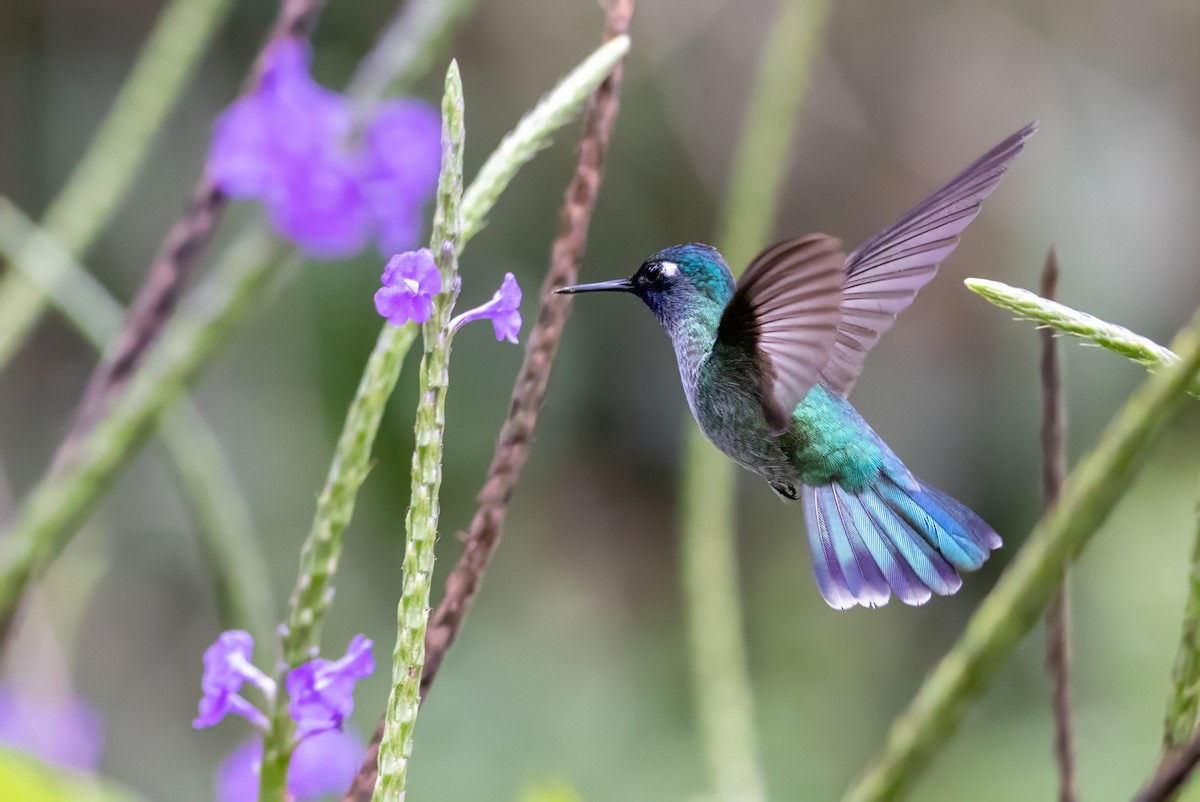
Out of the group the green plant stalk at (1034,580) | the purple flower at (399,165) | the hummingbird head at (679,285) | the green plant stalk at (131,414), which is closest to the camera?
the green plant stalk at (1034,580)

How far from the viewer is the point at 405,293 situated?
60 cm

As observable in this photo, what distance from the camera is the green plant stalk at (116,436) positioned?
2.84 ft

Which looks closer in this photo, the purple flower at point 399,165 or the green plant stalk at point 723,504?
the green plant stalk at point 723,504

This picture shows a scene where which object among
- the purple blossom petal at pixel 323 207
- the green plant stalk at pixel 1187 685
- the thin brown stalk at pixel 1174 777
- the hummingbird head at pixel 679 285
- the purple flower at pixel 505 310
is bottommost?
the thin brown stalk at pixel 1174 777

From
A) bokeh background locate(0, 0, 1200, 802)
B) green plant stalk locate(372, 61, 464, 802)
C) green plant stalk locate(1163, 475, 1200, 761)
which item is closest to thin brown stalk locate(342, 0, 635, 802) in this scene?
green plant stalk locate(372, 61, 464, 802)

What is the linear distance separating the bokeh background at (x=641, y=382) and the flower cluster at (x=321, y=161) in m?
1.89

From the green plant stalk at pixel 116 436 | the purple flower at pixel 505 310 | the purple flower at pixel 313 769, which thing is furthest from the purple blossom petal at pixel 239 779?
the purple flower at pixel 505 310

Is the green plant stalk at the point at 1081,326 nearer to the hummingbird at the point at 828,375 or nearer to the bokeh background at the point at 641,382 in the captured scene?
A: the hummingbird at the point at 828,375

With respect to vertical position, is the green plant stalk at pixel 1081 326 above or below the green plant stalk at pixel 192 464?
below

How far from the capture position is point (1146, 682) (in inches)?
107

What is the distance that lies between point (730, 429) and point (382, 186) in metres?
0.59

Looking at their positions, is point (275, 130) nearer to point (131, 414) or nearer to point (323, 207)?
point (323, 207)

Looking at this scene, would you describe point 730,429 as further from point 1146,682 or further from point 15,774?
point 1146,682

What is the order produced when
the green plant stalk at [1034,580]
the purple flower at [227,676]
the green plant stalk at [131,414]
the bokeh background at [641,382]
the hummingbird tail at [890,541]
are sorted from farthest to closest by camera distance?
the bokeh background at [641,382] → the hummingbird tail at [890,541] → the green plant stalk at [131,414] → the purple flower at [227,676] → the green plant stalk at [1034,580]
